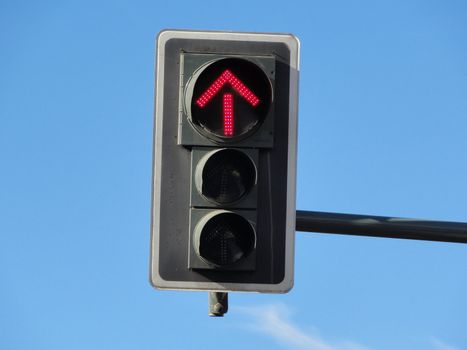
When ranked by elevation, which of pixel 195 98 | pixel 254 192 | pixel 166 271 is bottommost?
pixel 166 271

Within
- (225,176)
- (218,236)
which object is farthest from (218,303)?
(225,176)

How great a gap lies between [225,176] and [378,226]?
1.73m

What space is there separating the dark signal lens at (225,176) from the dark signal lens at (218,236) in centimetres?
9

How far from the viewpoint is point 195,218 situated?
6.11 metres

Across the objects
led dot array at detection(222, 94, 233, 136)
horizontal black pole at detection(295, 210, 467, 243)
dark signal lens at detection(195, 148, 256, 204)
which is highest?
led dot array at detection(222, 94, 233, 136)

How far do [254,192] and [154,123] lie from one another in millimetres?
662

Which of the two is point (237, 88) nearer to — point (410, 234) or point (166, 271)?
point (166, 271)

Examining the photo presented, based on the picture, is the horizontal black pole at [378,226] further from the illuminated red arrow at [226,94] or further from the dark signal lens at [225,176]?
the illuminated red arrow at [226,94]

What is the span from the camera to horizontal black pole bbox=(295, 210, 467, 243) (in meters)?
7.44

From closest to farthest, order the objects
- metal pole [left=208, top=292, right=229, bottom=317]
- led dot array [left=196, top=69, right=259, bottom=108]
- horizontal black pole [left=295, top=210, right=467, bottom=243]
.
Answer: led dot array [left=196, top=69, right=259, bottom=108]
metal pole [left=208, top=292, right=229, bottom=317]
horizontal black pole [left=295, top=210, right=467, bottom=243]

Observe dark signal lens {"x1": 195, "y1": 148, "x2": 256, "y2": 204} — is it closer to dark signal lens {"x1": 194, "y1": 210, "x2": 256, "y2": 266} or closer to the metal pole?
dark signal lens {"x1": 194, "y1": 210, "x2": 256, "y2": 266}

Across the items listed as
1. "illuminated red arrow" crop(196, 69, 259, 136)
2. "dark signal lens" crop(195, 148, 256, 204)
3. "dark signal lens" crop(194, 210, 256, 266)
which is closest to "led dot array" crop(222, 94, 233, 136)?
"illuminated red arrow" crop(196, 69, 259, 136)

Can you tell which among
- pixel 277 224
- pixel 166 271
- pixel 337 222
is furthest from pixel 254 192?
pixel 337 222

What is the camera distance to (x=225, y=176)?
20.1 ft
